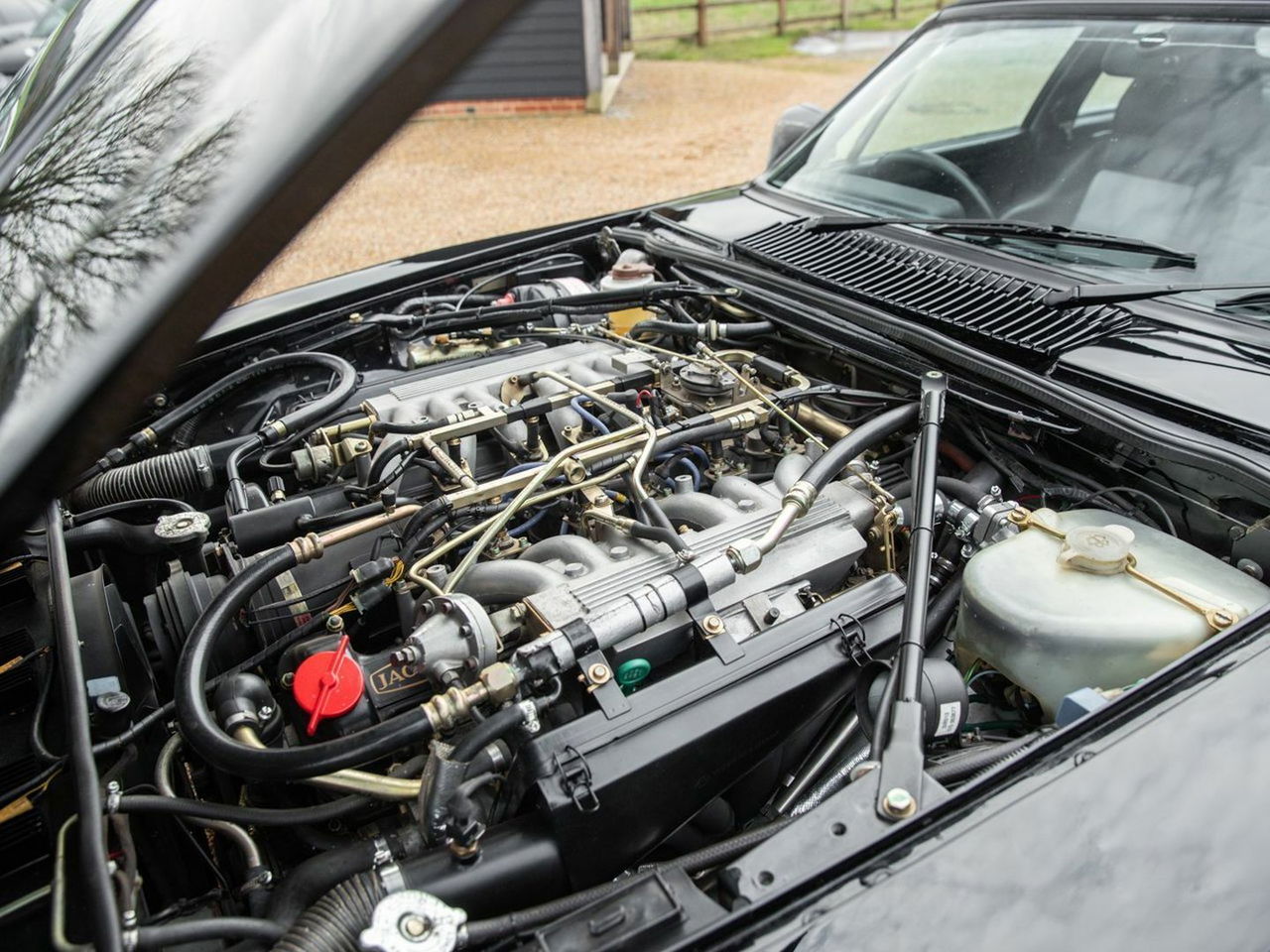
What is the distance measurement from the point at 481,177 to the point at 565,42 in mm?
2989

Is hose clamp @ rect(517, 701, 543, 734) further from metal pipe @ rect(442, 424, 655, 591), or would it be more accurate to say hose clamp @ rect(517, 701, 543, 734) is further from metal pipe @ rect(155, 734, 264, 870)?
metal pipe @ rect(155, 734, 264, 870)

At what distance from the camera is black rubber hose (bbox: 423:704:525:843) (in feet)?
4.25

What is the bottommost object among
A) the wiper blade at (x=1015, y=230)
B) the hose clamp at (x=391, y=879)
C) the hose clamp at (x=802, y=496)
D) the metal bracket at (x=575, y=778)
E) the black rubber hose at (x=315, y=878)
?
the black rubber hose at (x=315, y=878)

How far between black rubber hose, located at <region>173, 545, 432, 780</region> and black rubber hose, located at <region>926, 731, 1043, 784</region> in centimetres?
76

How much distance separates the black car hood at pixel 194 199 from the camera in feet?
2.93

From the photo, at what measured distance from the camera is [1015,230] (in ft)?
7.63

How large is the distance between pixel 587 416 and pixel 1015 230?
3.97 feet

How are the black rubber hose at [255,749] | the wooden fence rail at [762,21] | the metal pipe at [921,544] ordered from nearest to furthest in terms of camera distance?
the black rubber hose at [255,749], the metal pipe at [921,544], the wooden fence rail at [762,21]

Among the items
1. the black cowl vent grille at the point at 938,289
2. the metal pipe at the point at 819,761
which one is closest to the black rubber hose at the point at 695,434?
the black cowl vent grille at the point at 938,289

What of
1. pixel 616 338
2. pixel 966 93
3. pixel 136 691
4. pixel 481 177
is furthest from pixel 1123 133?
pixel 481 177

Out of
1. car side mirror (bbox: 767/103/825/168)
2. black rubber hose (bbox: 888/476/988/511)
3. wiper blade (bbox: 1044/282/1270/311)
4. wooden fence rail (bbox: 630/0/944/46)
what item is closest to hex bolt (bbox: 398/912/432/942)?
black rubber hose (bbox: 888/476/988/511)

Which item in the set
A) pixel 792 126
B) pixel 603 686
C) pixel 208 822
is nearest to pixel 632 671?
pixel 603 686

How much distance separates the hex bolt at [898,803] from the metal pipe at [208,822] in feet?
2.95

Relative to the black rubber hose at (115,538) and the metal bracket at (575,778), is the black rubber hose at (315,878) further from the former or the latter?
the black rubber hose at (115,538)
